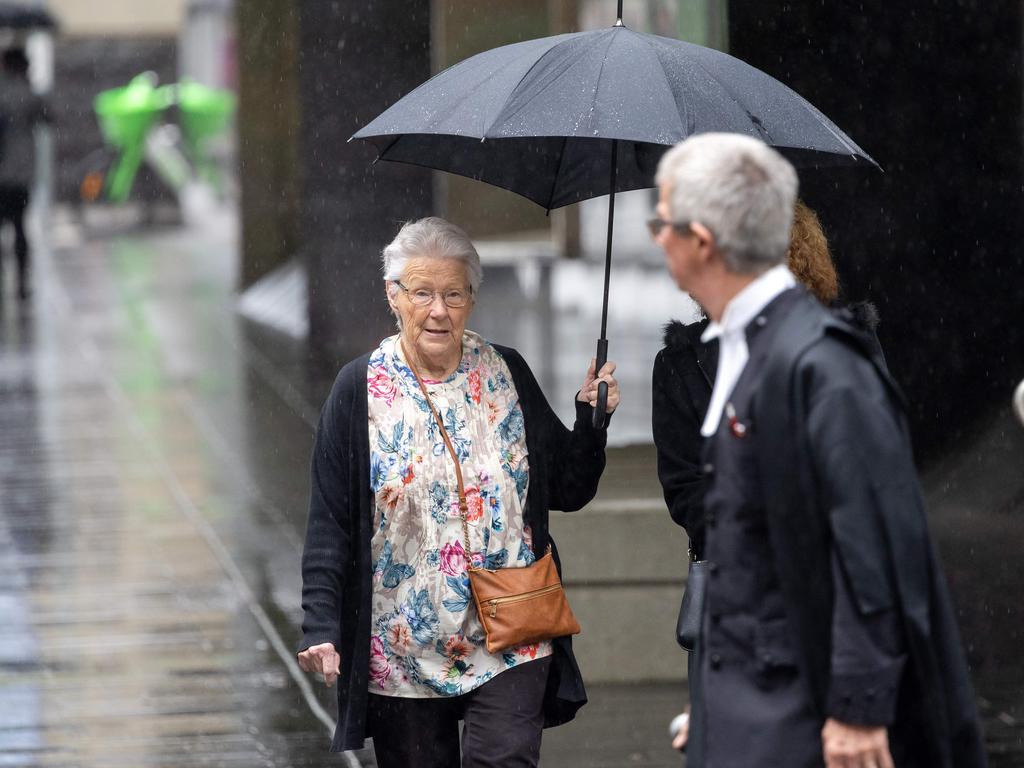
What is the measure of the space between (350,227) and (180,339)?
2.62m

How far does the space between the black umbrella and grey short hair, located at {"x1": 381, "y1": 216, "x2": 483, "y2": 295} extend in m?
0.22

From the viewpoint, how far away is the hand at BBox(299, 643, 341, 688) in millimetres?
4121

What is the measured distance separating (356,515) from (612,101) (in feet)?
3.50

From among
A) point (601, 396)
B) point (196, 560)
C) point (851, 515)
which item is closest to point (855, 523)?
point (851, 515)

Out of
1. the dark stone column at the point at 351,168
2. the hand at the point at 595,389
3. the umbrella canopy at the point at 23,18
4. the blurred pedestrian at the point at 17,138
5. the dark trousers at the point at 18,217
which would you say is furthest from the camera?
the umbrella canopy at the point at 23,18

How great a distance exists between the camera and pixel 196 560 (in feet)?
28.9

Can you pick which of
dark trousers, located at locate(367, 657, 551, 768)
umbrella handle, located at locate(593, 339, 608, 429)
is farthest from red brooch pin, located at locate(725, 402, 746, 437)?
dark trousers, located at locate(367, 657, 551, 768)

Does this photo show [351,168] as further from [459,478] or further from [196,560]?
[459,478]

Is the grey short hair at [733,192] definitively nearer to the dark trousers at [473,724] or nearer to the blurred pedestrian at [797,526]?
the blurred pedestrian at [797,526]

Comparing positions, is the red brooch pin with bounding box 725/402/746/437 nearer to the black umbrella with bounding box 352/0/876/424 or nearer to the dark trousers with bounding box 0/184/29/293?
the black umbrella with bounding box 352/0/876/424

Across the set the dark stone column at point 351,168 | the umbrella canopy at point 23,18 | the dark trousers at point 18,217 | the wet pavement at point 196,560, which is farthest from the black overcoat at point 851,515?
the umbrella canopy at point 23,18

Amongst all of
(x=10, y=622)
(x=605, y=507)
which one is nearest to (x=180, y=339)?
(x=10, y=622)

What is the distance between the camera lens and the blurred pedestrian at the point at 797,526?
3016mm

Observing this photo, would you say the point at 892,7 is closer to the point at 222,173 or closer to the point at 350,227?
the point at 350,227
